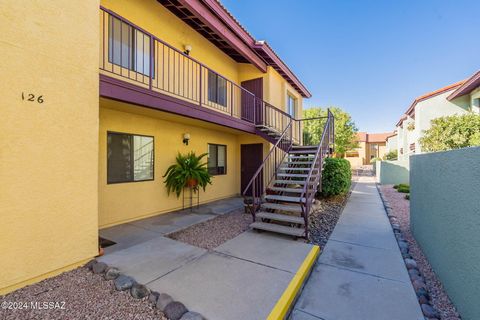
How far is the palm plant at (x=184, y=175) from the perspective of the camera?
6.70 m

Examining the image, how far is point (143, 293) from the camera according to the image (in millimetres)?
2748

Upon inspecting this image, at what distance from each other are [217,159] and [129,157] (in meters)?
3.89

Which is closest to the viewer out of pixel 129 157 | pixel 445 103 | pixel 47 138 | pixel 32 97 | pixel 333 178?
pixel 32 97

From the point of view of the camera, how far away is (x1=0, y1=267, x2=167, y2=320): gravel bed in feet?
7.84

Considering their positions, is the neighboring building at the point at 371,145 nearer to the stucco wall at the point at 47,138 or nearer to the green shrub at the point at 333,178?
the green shrub at the point at 333,178

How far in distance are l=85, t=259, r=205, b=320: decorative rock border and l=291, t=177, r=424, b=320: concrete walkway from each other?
51.4 inches

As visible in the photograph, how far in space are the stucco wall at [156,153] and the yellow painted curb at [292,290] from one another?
4.80 m

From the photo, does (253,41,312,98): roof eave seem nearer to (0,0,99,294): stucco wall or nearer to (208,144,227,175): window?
(208,144,227,175): window

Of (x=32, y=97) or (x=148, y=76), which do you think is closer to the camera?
(x=32, y=97)

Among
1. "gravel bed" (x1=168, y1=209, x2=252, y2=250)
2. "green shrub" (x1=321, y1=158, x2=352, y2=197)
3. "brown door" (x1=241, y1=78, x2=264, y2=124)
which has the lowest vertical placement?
"gravel bed" (x1=168, y1=209, x2=252, y2=250)

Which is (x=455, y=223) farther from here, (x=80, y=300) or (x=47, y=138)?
(x=47, y=138)

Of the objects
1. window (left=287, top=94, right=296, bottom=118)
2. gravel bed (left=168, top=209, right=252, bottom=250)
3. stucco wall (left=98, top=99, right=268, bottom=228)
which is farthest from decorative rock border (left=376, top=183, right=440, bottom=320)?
window (left=287, top=94, right=296, bottom=118)

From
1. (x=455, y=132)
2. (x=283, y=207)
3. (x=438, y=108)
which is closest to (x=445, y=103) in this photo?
(x=438, y=108)

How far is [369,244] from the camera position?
4562 mm
